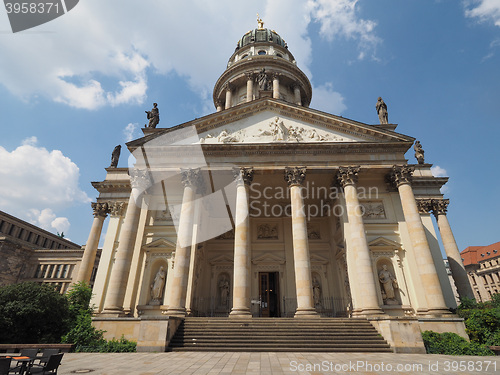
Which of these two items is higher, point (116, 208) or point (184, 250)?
point (116, 208)

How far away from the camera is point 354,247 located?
59.5 feet

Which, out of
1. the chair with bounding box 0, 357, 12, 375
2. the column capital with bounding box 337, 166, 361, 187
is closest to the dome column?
the column capital with bounding box 337, 166, 361, 187

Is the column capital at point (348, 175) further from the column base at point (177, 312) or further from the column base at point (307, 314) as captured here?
the column base at point (177, 312)

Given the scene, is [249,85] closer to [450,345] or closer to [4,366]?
[450,345]

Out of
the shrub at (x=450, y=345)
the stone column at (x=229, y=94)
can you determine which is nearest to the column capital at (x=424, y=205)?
the shrub at (x=450, y=345)

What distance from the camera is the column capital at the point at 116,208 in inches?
989

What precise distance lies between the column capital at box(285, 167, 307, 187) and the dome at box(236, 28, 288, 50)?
33.0 meters

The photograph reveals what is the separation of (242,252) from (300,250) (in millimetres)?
3739

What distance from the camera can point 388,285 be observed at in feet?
61.7

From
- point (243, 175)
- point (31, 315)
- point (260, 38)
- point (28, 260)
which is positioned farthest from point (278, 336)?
point (28, 260)

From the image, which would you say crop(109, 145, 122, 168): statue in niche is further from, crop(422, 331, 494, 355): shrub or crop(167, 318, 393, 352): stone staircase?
crop(422, 331, 494, 355): shrub

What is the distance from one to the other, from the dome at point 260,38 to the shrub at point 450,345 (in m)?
44.1

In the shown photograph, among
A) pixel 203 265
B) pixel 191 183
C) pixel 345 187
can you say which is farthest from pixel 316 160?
pixel 203 265

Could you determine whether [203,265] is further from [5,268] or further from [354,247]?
[5,268]
